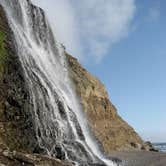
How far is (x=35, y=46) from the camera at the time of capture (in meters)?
38.0

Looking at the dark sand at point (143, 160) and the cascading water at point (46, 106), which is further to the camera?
the dark sand at point (143, 160)

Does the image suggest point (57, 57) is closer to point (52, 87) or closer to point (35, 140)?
point (52, 87)

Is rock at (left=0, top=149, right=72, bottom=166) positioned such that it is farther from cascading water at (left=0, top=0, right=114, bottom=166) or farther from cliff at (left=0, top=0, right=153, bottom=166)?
cascading water at (left=0, top=0, right=114, bottom=166)

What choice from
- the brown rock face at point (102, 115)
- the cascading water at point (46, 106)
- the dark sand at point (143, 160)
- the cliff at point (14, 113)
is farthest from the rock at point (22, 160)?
the brown rock face at point (102, 115)

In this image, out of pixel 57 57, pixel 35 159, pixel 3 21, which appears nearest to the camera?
pixel 35 159

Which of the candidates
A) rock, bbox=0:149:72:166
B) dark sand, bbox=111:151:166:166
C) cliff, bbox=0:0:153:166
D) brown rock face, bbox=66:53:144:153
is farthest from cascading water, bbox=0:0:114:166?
brown rock face, bbox=66:53:144:153

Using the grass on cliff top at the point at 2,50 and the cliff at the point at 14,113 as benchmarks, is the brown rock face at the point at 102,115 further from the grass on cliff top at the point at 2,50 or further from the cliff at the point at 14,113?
the cliff at the point at 14,113

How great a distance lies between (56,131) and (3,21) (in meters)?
10.2

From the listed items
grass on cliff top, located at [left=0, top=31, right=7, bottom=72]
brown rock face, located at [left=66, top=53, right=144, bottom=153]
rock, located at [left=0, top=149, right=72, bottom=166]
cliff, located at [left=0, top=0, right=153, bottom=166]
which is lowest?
rock, located at [left=0, top=149, right=72, bottom=166]

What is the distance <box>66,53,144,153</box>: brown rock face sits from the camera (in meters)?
69.2

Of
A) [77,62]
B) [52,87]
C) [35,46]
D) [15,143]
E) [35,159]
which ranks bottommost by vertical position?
[35,159]

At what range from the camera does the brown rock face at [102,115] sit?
69250mm

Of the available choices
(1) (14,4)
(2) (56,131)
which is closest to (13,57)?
(2) (56,131)

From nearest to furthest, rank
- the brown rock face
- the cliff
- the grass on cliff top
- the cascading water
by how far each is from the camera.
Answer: the cliff
the cascading water
the grass on cliff top
the brown rock face
